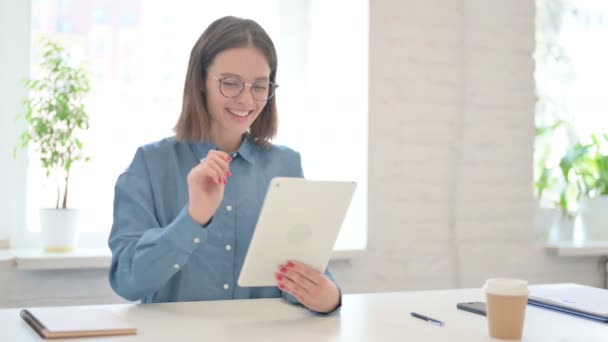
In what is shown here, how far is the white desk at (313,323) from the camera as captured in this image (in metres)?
1.38

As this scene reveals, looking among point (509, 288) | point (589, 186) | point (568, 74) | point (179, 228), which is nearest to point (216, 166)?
point (179, 228)

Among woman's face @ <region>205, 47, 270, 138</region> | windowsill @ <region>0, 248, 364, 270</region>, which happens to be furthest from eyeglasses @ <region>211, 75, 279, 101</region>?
windowsill @ <region>0, 248, 364, 270</region>

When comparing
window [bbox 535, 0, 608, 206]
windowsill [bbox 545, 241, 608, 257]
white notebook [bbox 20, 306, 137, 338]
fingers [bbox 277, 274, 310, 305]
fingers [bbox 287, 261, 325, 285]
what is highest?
window [bbox 535, 0, 608, 206]

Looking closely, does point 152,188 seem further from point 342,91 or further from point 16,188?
point 342,91

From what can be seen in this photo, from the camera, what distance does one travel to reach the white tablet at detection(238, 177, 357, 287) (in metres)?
1.47

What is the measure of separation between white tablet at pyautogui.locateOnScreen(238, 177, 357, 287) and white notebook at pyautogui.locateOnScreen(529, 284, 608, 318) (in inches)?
20.8

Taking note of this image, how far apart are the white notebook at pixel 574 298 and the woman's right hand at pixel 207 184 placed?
2.54ft

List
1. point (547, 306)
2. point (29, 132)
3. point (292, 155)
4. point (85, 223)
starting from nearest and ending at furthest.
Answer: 1. point (547, 306)
2. point (292, 155)
3. point (29, 132)
4. point (85, 223)

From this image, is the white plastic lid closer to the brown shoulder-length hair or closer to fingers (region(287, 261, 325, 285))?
fingers (region(287, 261, 325, 285))

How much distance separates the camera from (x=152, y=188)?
1.79 m

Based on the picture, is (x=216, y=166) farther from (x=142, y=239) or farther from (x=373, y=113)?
(x=373, y=113)

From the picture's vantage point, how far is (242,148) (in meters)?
1.93

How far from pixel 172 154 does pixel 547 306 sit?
918mm

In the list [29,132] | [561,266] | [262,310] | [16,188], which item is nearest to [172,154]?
[262,310]
